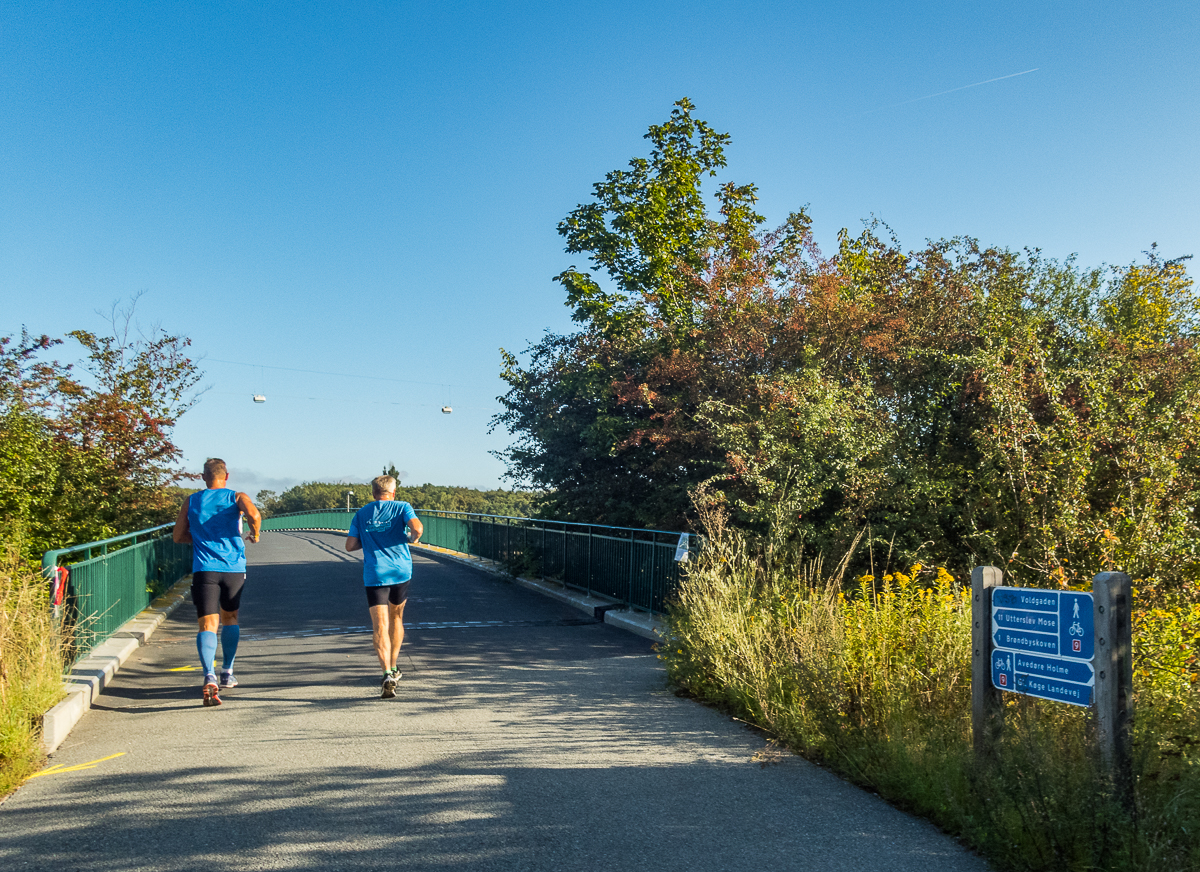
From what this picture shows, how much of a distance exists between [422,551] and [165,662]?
18.3 meters

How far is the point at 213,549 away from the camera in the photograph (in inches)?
298

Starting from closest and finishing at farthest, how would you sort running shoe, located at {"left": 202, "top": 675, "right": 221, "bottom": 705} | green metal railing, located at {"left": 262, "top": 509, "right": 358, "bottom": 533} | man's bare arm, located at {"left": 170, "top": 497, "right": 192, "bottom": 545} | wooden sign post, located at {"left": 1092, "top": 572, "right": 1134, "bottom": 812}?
1. wooden sign post, located at {"left": 1092, "top": 572, "right": 1134, "bottom": 812}
2. running shoe, located at {"left": 202, "top": 675, "right": 221, "bottom": 705}
3. man's bare arm, located at {"left": 170, "top": 497, "right": 192, "bottom": 545}
4. green metal railing, located at {"left": 262, "top": 509, "right": 358, "bottom": 533}

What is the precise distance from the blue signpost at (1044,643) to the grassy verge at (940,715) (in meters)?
0.19

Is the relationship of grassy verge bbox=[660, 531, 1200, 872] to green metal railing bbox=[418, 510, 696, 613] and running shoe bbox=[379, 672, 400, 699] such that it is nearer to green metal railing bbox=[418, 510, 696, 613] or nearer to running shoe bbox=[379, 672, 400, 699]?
running shoe bbox=[379, 672, 400, 699]

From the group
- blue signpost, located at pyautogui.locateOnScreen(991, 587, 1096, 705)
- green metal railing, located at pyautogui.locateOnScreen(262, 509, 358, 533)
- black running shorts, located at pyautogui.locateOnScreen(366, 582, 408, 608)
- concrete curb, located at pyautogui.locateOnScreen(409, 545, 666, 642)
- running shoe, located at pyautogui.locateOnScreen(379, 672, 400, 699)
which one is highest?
blue signpost, located at pyautogui.locateOnScreen(991, 587, 1096, 705)

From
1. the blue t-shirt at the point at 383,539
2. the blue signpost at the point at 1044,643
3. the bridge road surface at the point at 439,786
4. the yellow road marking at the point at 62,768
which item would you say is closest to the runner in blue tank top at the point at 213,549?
the bridge road surface at the point at 439,786

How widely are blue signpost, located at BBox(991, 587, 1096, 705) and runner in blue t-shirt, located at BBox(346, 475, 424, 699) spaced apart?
4583 millimetres

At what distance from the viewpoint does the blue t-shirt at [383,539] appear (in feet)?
25.6

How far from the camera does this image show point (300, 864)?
4.00m

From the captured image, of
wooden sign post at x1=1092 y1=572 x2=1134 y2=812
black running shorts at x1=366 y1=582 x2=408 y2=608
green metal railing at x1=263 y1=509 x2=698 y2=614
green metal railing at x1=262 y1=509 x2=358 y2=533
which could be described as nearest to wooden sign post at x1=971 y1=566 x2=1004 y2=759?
wooden sign post at x1=1092 y1=572 x2=1134 y2=812

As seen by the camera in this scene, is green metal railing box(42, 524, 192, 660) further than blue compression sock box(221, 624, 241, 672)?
Yes

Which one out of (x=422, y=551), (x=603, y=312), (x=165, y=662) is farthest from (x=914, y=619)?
(x=422, y=551)

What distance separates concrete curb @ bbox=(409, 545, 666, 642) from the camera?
11.6m

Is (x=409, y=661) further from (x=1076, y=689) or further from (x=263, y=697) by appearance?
(x=1076, y=689)
